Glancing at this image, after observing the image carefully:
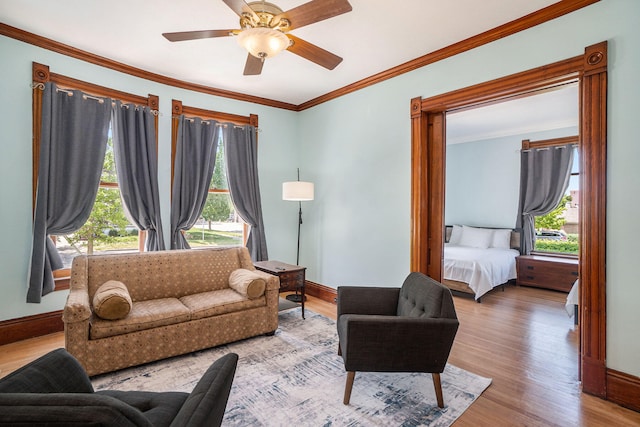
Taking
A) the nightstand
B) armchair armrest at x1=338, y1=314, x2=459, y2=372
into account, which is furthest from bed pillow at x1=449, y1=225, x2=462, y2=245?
armchair armrest at x1=338, y1=314, x2=459, y2=372

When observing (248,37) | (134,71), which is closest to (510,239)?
(248,37)

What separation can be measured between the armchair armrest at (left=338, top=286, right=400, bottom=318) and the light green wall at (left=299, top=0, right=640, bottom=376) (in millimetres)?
999

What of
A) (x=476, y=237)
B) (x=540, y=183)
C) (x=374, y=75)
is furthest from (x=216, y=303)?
(x=540, y=183)

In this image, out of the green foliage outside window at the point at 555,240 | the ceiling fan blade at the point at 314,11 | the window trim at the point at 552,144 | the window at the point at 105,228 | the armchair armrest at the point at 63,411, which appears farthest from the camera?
the green foliage outside window at the point at 555,240

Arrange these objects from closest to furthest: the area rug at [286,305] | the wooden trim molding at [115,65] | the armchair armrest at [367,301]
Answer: the armchair armrest at [367,301] → the wooden trim molding at [115,65] → the area rug at [286,305]

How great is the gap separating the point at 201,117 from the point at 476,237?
534 centimetres

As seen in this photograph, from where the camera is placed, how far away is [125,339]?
2.61 meters

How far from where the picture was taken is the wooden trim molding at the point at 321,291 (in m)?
4.66

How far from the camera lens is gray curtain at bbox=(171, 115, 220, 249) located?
13.8ft

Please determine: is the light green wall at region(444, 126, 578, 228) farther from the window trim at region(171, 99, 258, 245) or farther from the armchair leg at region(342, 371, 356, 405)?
the armchair leg at region(342, 371, 356, 405)

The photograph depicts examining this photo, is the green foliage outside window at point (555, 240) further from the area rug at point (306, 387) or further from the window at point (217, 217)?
the window at point (217, 217)

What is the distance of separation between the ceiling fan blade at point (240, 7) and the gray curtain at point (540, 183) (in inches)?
231

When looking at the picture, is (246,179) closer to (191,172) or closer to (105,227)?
(191,172)

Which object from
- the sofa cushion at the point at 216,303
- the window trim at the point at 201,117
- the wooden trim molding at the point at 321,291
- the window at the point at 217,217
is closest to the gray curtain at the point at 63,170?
the window trim at the point at 201,117
